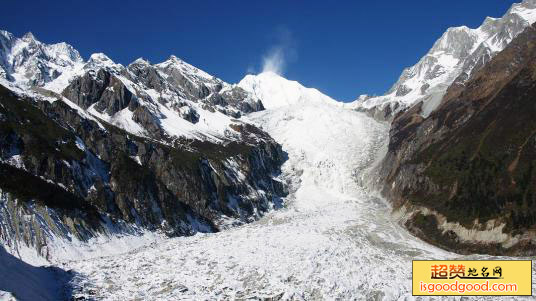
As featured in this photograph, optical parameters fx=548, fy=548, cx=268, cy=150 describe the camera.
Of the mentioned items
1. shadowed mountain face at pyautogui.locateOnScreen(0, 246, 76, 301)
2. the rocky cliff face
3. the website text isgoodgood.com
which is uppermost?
the rocky cliff face

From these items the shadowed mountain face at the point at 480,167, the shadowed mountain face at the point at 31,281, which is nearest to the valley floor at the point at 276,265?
the shadowed mountain face at the point at 31,281

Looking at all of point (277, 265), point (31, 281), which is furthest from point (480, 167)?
point (31, 281)

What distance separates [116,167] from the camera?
93.3 meters

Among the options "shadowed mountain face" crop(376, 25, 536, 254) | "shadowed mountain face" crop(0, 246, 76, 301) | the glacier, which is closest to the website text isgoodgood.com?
the glacier

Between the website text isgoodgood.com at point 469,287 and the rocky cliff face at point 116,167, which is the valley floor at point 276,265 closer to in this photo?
the website text isgoodgood.com at point 469,287

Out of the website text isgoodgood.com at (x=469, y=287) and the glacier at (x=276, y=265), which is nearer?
the website text isgoodgood.com at (x=469, y=287)

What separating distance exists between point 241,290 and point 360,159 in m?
117

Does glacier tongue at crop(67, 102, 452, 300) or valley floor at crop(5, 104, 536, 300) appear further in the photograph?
glacier tongue at crop(67, 102, 452, 300)

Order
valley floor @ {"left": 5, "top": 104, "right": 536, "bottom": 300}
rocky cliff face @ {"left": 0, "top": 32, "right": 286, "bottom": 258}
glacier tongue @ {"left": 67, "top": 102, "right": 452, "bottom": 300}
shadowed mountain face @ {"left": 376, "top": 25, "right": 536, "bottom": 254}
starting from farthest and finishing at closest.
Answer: shadowed mountain face @ {"left": 376, "top": 25, "right": 536, "bottom": 254}
rocky cliff face @ {"left": 0, "top": 32, "right": 286, "bottom": 258}
glacier tongue @ {"left": 67, "top": 102, "right": 452, "bottom": 300}
valley floor @ {"left": 5, "top": 104, "right": 536, "bottom": 300}

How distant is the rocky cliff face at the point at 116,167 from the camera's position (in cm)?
6706

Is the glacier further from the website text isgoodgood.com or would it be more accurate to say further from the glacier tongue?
the website text isgoodgood.com

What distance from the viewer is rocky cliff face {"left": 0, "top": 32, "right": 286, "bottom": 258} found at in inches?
2640

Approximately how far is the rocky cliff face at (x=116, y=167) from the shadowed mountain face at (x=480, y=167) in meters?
35.3

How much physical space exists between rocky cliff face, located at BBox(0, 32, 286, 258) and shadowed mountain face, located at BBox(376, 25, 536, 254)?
35.3 meters
